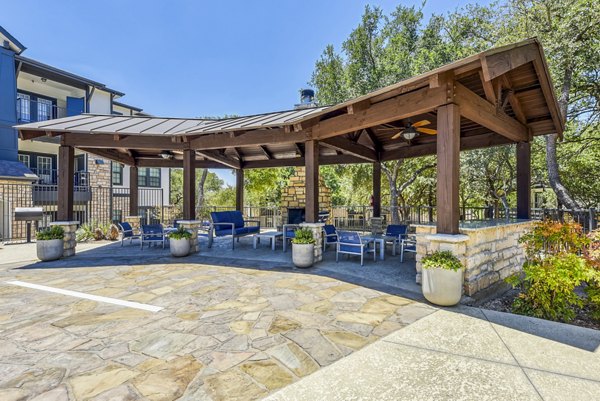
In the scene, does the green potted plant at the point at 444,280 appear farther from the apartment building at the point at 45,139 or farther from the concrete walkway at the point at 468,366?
the apartment building at the point at 45,139

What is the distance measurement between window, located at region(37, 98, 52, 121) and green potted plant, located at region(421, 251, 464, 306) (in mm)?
17716

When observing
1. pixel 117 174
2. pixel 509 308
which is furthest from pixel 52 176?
pixel 509 308

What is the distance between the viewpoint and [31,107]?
1295cm

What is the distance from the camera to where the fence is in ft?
34.9

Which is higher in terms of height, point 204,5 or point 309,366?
point 204,5

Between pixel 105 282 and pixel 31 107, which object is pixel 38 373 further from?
pixel 31 107

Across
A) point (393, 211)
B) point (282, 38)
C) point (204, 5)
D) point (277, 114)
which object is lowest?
point (393, 211)

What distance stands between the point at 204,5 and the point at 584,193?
18712 millimetres

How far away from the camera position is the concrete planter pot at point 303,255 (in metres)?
5.67

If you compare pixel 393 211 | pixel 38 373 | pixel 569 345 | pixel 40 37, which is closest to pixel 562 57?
pixel 393 211

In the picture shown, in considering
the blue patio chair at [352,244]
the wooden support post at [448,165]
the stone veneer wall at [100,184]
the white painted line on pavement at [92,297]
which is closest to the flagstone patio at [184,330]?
the white painted line on pavement at [92,297]

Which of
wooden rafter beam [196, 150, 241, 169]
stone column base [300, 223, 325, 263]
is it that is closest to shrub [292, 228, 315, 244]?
stone column base [300, 223, 325, 263]

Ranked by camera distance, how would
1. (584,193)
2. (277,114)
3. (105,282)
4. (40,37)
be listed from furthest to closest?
1. (584,193)
2. (40,37)
3. (277,114)
4. (105,282)

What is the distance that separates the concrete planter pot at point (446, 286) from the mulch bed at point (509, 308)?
509mm
